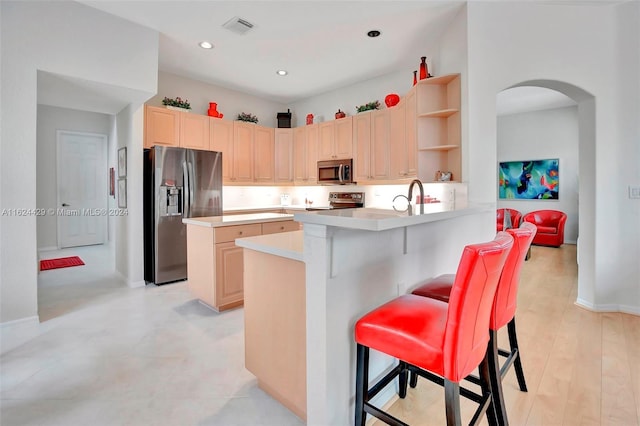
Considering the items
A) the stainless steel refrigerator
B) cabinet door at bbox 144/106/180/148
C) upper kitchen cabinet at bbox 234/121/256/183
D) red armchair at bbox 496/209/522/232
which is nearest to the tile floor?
the stainless steel refrigerator

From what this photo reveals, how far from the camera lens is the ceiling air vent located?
3.15m

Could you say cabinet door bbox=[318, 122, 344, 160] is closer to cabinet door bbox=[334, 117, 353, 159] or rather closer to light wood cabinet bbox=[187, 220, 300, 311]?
cabinet door bbox=[334, 117, 353, 159]

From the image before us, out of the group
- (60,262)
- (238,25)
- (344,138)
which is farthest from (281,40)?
(60,262)

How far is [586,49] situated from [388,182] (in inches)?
95.5

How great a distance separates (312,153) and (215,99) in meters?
1.87

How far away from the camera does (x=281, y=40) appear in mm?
3672

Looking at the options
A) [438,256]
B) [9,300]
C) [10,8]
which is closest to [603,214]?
[438,256]

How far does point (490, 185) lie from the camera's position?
3.00 m

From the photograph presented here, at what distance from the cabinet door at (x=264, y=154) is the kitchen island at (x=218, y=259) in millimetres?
2352

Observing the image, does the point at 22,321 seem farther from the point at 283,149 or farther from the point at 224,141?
the point at 283,149

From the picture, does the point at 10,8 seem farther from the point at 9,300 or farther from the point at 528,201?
→ the point at 528,201

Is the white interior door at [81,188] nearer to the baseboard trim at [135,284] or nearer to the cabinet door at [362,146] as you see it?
the baseboard trim at [135,284]

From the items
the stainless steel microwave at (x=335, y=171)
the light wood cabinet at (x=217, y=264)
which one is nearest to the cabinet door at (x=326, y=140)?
the stainless steel microwave at (x=335, y=171)

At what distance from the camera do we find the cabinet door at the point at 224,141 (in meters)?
4.82
